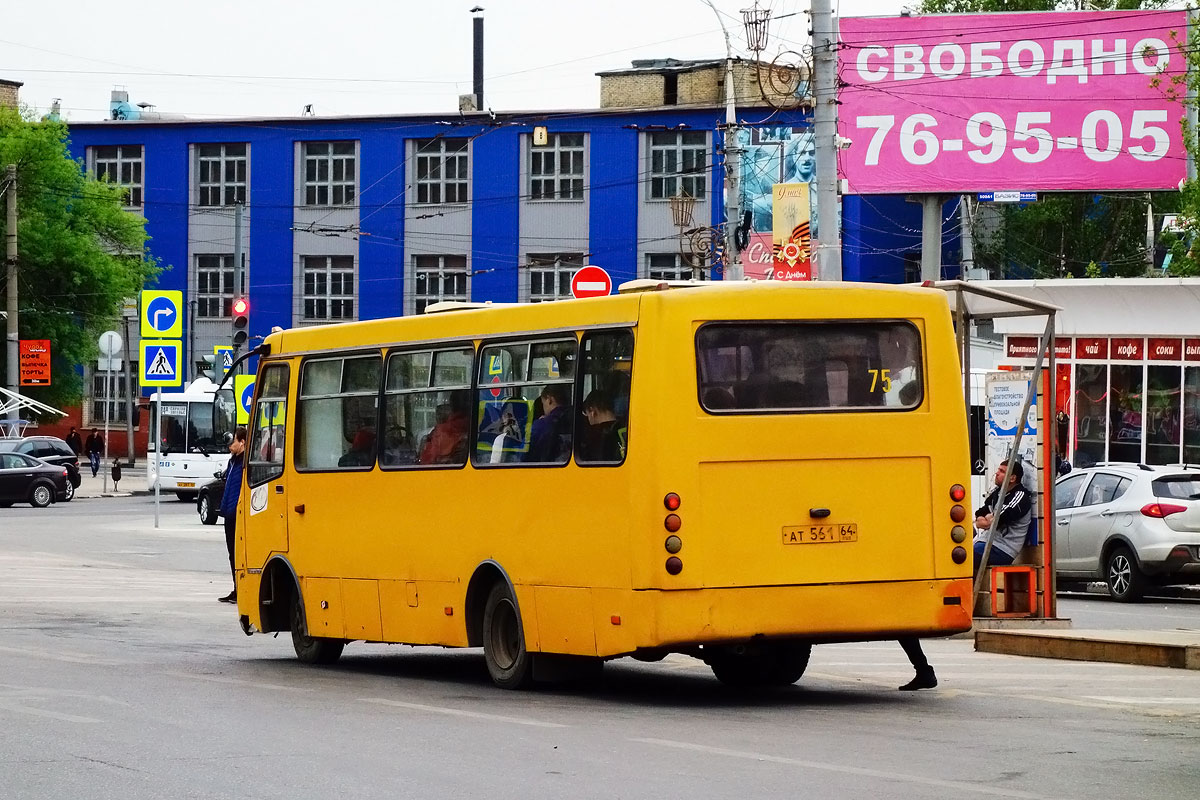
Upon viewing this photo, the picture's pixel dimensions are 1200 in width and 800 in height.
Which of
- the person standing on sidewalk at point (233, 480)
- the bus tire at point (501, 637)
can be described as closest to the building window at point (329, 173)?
the person standing on sidewalk at point (233, 480)

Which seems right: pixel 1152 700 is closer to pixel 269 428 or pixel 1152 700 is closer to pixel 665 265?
pixel 269 428

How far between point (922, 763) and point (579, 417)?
155 inches

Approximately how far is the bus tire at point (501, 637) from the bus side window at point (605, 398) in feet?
4.42

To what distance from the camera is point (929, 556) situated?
12656 mm

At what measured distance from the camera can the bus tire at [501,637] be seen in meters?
13.6

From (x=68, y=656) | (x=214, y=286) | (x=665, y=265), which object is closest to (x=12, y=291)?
(x=214, y=286)

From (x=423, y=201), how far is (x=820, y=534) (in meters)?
62.9

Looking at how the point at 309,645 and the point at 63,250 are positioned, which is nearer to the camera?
the point at 309,645

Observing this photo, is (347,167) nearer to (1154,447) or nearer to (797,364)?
(1154,447)

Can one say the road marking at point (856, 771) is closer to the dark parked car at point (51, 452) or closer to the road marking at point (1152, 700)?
the road marking at point (1152, 700)

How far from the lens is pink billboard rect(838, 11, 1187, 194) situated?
41.8 m

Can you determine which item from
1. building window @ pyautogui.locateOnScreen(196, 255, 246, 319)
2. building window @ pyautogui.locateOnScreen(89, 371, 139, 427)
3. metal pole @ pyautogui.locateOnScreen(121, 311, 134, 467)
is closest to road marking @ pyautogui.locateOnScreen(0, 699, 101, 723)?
metal pole @ pyautogui.locateOnScreen(121, 311, 134, 467)

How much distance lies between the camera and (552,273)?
2891 inches

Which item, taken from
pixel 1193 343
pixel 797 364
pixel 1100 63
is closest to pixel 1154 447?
pixel 1193 343
